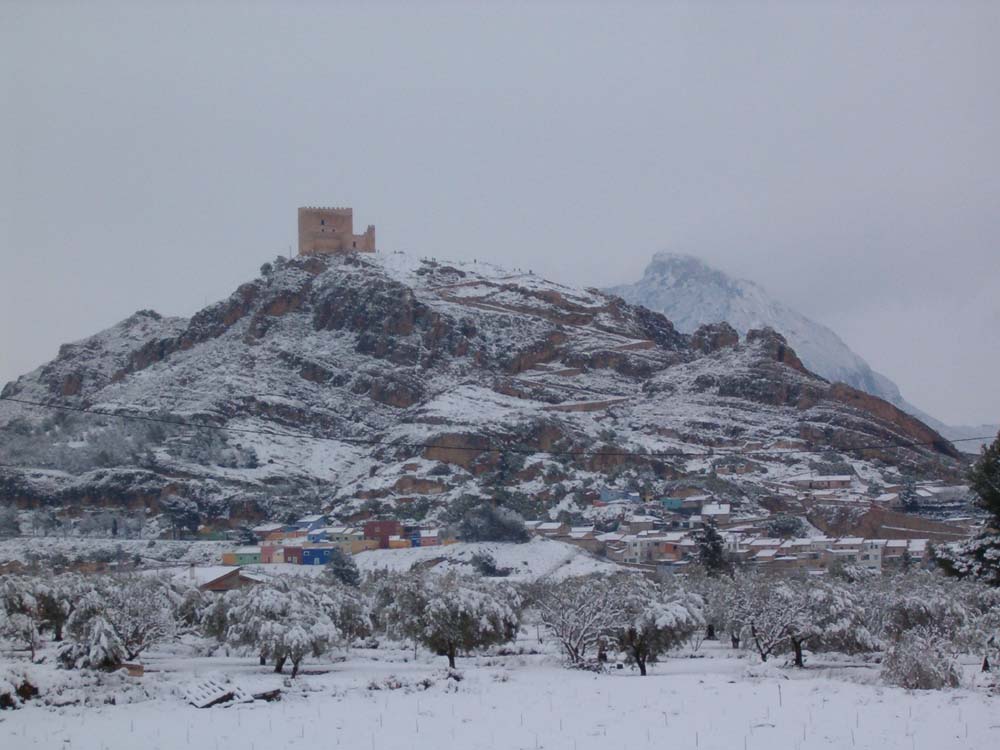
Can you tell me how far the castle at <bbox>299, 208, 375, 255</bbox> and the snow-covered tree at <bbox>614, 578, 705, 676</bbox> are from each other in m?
155

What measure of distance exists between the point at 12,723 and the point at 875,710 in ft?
63.2

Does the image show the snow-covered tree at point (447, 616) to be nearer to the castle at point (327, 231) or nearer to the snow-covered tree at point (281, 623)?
the snow-covered tree at point (281, 623)

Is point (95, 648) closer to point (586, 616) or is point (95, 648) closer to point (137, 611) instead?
point (137, 611)

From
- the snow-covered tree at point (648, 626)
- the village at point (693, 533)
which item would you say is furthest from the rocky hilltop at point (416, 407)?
the snow-covered tree at point (648, 626)

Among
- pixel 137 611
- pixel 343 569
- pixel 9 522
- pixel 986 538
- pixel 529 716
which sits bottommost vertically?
pixel 529 716

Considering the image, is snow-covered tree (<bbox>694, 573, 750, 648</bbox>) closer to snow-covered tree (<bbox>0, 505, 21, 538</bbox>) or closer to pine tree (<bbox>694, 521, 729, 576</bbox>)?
pine tree (<bbox>694, 521, 729, 576</bbox>)

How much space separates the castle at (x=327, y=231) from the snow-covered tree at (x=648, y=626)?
6115 inches

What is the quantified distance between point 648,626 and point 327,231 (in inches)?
6328

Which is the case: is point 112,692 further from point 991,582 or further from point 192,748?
point 991,582

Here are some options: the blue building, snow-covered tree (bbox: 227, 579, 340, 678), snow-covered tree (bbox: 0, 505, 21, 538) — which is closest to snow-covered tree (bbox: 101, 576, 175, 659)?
snow-covered tree (bbox: 227, 579, 340, 678)

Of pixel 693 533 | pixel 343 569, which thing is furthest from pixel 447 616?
pixel 693 533

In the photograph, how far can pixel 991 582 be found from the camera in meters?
37.2

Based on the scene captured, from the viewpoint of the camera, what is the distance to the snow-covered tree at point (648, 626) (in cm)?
4303

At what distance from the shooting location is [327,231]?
645 ft
